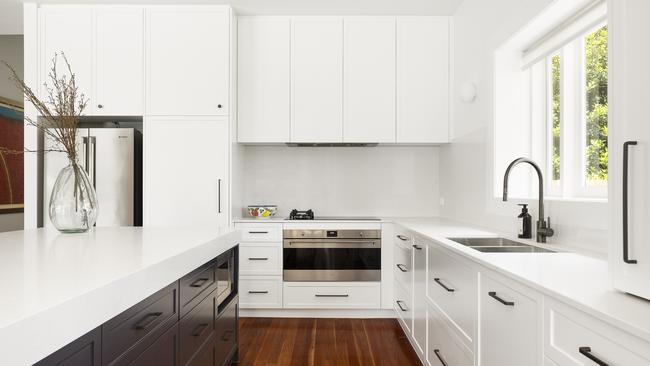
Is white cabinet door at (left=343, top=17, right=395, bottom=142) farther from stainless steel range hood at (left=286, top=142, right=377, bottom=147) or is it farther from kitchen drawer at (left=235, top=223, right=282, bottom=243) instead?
kitchen drawer at (left=235, top=223, right=282, bottom=243)

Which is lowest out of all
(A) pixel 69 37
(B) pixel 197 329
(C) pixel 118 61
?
(B) pixel 197 329

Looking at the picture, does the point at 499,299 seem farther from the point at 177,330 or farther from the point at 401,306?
the point at 401,306

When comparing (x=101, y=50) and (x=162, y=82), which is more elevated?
(x=101, y=50)

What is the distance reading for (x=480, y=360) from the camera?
1551 millimetres

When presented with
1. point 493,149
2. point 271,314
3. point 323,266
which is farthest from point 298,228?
point 493,149

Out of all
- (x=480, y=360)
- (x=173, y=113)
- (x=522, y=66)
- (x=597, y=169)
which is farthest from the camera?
(x=173, y=113)

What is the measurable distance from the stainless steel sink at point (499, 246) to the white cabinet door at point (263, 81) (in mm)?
1901

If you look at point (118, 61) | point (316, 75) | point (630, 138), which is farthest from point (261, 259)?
point (630, 138)

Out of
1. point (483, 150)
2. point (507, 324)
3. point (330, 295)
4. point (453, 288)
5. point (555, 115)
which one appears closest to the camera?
point (507, 324)

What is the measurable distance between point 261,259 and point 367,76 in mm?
1895

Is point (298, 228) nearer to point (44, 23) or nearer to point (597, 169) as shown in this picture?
point (597, 169)

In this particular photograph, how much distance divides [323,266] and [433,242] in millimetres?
1455

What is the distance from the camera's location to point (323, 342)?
9.46 feet

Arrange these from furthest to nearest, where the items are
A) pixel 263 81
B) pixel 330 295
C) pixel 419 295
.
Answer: pixel 263 81
pixel 330 295
pixel 419 295
